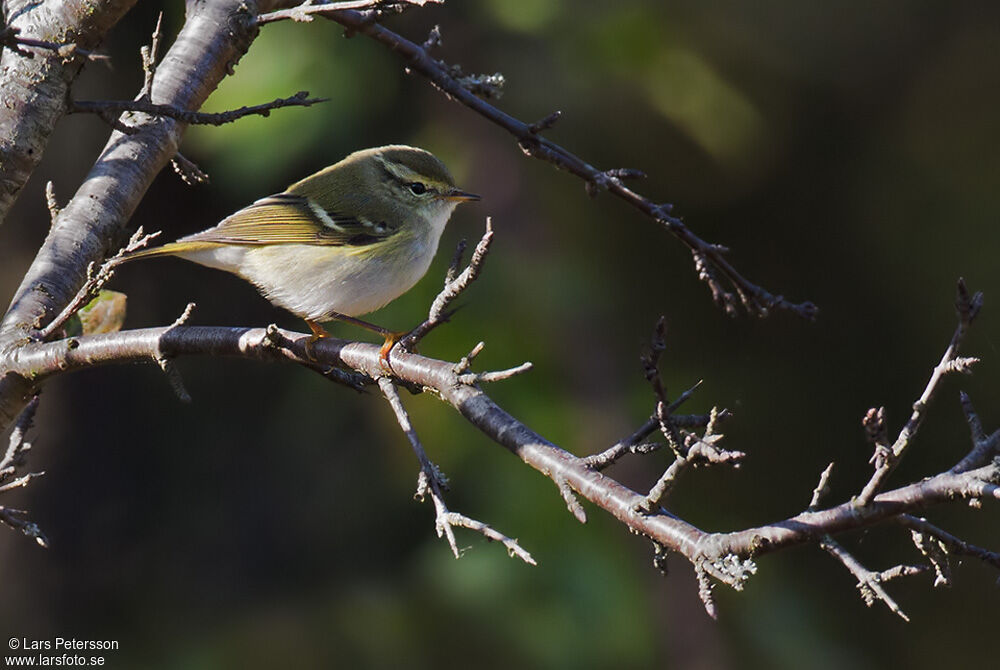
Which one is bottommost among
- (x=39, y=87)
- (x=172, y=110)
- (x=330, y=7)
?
(x=172, y=110)

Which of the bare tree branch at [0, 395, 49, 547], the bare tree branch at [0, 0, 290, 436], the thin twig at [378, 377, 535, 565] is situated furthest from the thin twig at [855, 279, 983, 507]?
the bare tree branch at [0, 0, 290, 436]

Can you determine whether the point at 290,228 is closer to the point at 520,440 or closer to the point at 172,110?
the point at 172,110

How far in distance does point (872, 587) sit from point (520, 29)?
3.54 meters

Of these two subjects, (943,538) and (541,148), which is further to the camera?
(541,148)

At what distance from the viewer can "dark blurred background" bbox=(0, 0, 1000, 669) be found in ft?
14.2

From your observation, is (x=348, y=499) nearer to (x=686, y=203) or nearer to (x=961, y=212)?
(x=686, y=203)

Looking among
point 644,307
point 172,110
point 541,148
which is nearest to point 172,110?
point 172,110

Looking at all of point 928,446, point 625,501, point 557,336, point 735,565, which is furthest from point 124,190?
point 928,446

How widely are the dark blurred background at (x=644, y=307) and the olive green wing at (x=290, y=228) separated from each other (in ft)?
3.03

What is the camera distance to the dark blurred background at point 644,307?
4.32 m

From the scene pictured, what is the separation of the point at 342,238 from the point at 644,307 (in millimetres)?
1990

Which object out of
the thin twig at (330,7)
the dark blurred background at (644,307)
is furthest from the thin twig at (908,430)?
the dark blurred background at (644,307)

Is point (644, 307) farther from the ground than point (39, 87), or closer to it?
farther from the ground

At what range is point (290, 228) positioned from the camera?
3254 millimetres
